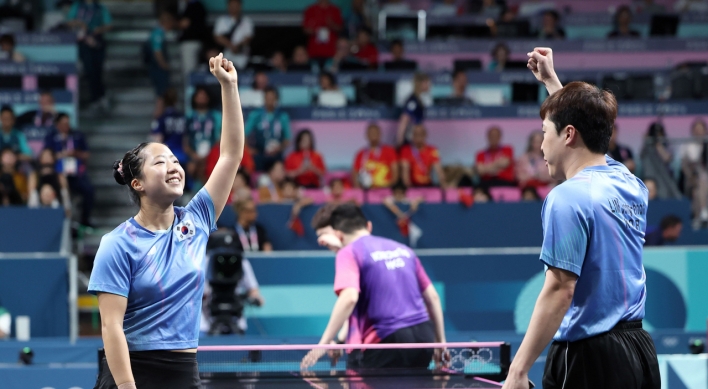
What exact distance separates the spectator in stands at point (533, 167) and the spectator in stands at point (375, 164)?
1.63 metres

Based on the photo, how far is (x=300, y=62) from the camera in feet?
45.9

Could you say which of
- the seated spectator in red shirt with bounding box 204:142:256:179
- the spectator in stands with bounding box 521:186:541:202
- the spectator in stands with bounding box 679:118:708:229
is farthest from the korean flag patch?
the spectator in stands with bounding box 679:118:708:229

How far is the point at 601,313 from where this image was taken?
3133 mm

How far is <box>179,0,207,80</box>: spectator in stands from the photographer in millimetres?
14383

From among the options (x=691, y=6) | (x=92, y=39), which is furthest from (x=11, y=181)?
(x=691, y=6)

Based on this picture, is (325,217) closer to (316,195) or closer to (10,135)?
(316,195)

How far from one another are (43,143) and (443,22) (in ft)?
22.7

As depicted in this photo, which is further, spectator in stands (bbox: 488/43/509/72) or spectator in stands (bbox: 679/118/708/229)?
spectator in stands (bbox: 488/43/509/72)

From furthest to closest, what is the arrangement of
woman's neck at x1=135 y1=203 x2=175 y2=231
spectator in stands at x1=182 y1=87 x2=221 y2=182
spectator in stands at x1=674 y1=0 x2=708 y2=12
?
spectator in stands at x1=674 y1=0 x2=708 y2=12 < spectator in stands at x1=182 y1=87 x2=221 y2=182 < woman's neck at x1=135 y1=203 x2=175 y2=231

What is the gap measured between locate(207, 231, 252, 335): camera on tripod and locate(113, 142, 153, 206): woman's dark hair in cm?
516

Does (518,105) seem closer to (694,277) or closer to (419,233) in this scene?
(419,233)

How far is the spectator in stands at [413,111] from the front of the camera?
12359 millimetres

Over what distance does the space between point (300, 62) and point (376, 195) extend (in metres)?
3.72

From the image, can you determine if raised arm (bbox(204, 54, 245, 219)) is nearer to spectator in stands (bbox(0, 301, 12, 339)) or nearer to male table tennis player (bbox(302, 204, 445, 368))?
male table tennis player (bbox(302, 204, 445, 368))
